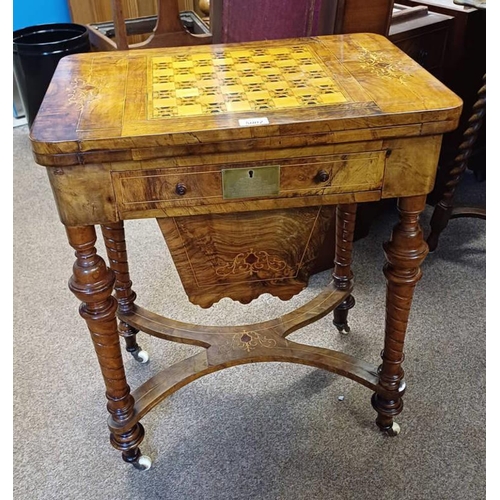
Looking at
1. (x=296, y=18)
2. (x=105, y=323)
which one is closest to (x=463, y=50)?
(x=296, y=18)

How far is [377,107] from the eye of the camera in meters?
0.90

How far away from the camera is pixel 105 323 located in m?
1.03

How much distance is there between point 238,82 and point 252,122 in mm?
208

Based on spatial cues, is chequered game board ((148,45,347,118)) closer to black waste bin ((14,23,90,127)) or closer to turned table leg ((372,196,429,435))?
turned table leg ((372,196,429,435))

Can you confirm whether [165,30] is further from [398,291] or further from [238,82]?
[398,291]

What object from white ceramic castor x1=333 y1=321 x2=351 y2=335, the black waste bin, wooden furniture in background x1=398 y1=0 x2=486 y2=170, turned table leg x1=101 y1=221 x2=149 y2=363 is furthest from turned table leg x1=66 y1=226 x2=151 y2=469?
the black waste bin

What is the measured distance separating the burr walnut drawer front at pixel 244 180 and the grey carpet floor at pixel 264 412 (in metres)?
0.68

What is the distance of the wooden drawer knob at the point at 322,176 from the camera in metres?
0.92

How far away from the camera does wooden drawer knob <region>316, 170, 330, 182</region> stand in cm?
92

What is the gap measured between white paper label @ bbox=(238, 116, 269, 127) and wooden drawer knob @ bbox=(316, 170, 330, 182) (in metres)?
0.13

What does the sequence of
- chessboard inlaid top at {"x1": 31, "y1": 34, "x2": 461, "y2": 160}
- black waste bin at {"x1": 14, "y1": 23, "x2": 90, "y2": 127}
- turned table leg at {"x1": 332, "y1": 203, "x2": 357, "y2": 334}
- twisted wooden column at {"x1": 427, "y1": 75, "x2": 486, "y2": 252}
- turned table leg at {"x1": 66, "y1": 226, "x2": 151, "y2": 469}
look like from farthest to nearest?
black waste bin at {"x1": 14, "y1": 23, "x2": 90, "y2": 127} < twisted wooden column at {"x1": 427, "y1": 75, "x2": 486, "y2": 252} < turned table leg at {"x1": 332, "y1": 203, "x2": 357, "y2": 334} < turned table leg at {"x1": 66, "y1": 226, "x2": 151, "y2": 469} < chessboard inlaid top at {"x1": 31, "y1": 34, "x2": 461, "y2": 160}

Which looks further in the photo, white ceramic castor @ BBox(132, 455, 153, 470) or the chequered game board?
white ceramic castor @ BBox(132, 455, 153, 470)

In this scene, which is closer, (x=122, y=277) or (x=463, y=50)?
(x=122, y=277)

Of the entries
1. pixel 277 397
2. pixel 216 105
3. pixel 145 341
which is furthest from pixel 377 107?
pixel 145 341
